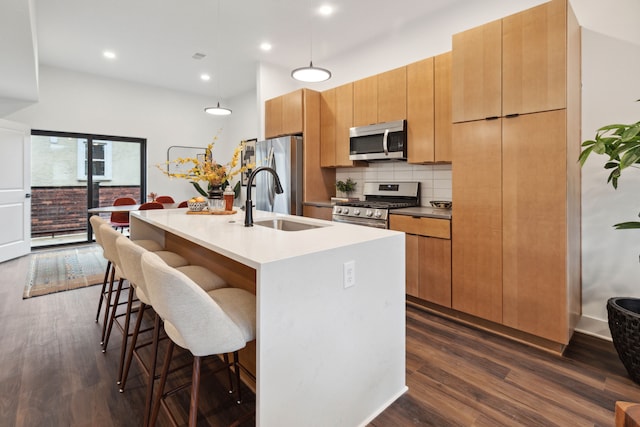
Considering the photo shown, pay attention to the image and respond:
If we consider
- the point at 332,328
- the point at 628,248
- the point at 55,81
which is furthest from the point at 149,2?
the point at 628,248

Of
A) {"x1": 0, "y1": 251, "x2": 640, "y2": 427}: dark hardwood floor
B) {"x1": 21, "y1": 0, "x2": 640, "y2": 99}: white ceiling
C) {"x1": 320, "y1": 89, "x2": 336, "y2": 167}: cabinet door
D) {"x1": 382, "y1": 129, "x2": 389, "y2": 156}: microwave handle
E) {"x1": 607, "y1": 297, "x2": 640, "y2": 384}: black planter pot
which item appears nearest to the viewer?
{"x1": 0, "y1": 251, "x2": 640, "y2": 427}: dark hardwood floor

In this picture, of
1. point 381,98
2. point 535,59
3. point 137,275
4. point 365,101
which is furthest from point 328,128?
point 137,275

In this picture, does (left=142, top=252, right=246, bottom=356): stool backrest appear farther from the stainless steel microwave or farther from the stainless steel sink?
the stainless steel microwave

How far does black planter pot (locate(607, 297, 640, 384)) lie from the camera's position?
186 cm

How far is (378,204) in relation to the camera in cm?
353

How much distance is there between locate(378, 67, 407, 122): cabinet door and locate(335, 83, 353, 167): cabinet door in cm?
48

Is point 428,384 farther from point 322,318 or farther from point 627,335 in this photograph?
point 627,335

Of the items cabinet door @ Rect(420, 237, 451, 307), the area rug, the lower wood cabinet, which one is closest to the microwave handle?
the lower wood cabinet

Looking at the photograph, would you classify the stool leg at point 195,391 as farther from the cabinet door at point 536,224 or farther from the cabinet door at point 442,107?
the cabinet door at point 442,107

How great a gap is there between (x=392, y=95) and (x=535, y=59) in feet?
4.96

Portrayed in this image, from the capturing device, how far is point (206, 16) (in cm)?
377

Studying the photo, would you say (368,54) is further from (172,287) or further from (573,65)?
(172,287)

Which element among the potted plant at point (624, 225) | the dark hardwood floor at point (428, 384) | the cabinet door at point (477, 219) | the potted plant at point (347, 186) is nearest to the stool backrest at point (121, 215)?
the dark hardwood floor at point (428, 384)

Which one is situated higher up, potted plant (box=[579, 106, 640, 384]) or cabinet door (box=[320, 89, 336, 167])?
cabinet door (box=[320, 89, 336, 167])
